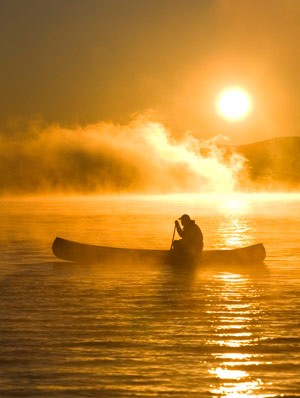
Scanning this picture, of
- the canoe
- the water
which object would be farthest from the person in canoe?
the water

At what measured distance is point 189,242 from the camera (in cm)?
3622

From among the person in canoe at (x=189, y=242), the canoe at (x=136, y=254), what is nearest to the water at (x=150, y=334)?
the person in canoe at (x=189, y=242)

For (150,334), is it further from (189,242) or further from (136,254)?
(136,254)

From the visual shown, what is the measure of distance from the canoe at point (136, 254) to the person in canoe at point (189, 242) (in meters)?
0.68

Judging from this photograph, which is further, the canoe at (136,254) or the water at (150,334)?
the canoe at (136,254)

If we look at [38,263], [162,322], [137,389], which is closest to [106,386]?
[137,389]

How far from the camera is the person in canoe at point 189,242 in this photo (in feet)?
115

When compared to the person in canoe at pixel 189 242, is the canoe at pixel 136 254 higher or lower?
lower

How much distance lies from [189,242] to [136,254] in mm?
3755

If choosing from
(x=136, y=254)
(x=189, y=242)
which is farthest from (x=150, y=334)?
(x=136, y=254)

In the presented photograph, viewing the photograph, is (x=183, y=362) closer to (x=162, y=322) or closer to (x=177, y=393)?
(x=177, y=393)

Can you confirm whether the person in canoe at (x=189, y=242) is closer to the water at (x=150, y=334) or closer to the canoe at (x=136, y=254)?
the canoe at (x=136, y=254)

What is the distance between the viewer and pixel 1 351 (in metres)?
18.1

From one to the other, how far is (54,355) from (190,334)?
3.84 meters
